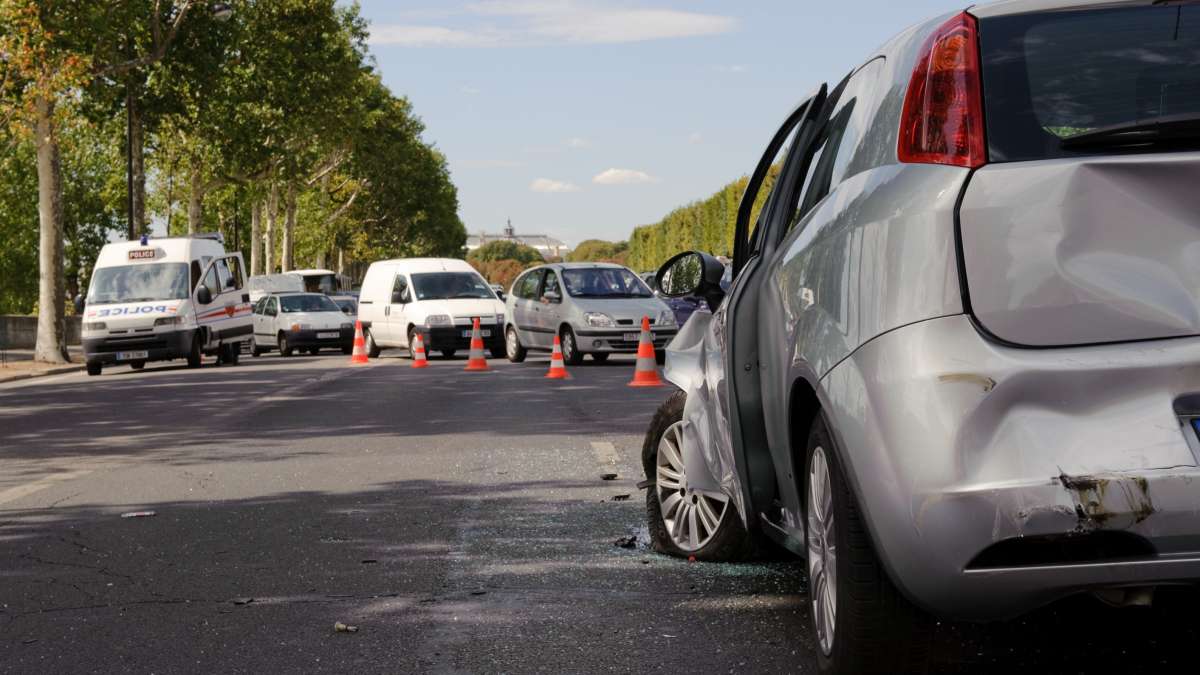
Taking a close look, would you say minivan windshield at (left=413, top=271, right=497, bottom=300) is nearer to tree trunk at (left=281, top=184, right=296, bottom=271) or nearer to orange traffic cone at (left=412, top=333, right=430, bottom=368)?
orange traffic cone at (left=412, top=333, right=430, bottom=368)

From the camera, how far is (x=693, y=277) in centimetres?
621

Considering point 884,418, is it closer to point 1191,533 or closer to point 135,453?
point 1191,533

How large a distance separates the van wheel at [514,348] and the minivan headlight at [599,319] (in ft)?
9.27

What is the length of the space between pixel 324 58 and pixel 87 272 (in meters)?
57.5

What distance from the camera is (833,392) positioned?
391 cm

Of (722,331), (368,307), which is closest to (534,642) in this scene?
(722,331)

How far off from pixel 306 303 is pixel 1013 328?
1458 inches

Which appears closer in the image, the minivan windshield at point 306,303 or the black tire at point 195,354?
the black tire at point 195,354

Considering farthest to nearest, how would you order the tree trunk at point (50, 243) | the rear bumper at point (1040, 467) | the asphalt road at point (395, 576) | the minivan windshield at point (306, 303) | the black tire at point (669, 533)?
the minivan windshield at point (306, 303) < the tree trunk at point (50, 243) < the black tire at point (669, 533) < the asphalt road at point (395, 576) < the rear bumper at point (1040, 467)

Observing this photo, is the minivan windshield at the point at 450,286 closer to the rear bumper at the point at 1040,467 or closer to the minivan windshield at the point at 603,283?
the minivan windshield at the point at 603,283

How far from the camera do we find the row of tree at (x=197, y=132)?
105ft

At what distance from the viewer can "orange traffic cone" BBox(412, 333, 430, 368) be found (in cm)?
2695

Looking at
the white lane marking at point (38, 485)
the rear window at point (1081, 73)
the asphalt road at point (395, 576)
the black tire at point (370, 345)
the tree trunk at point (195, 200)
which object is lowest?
the black tire at point (370, 345)

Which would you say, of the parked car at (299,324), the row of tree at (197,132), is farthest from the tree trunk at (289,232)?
the parked car at (299,324)
